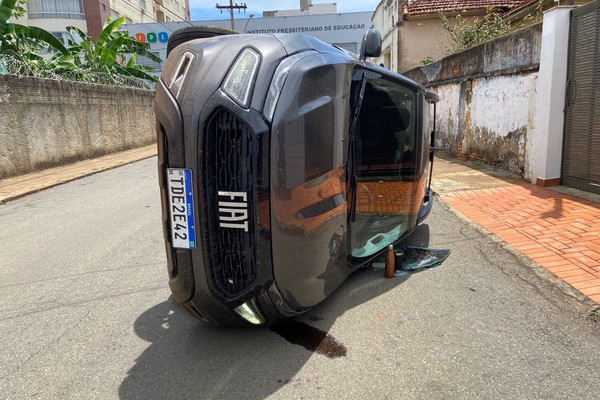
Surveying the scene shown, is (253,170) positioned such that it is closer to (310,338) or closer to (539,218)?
(310,338)

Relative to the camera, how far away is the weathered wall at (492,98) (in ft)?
25.7

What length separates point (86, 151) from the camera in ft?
49.4

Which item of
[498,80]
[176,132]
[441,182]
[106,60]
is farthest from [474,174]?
[106,60]

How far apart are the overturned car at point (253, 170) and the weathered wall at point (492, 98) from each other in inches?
238

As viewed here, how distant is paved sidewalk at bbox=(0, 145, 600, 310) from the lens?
4121 mm

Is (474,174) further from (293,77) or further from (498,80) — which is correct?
(293,77)

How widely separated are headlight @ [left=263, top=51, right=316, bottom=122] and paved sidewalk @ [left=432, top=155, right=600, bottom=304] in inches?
114

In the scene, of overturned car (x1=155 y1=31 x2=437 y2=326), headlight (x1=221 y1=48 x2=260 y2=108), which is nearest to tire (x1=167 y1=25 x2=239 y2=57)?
overturned car (x1=155 y1=31 x2=437 y2=326)

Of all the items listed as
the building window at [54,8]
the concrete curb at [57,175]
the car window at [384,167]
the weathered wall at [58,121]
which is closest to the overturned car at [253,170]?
the car window at [384,167]

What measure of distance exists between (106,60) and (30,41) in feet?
9.45

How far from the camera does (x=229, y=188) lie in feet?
8.41

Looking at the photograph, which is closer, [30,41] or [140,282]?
[140,282]

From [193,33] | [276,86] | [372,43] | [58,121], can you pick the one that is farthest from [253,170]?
[58,121]

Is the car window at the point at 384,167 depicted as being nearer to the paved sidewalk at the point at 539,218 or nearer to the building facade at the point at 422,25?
the paved sidewalk at the point at 539,218
